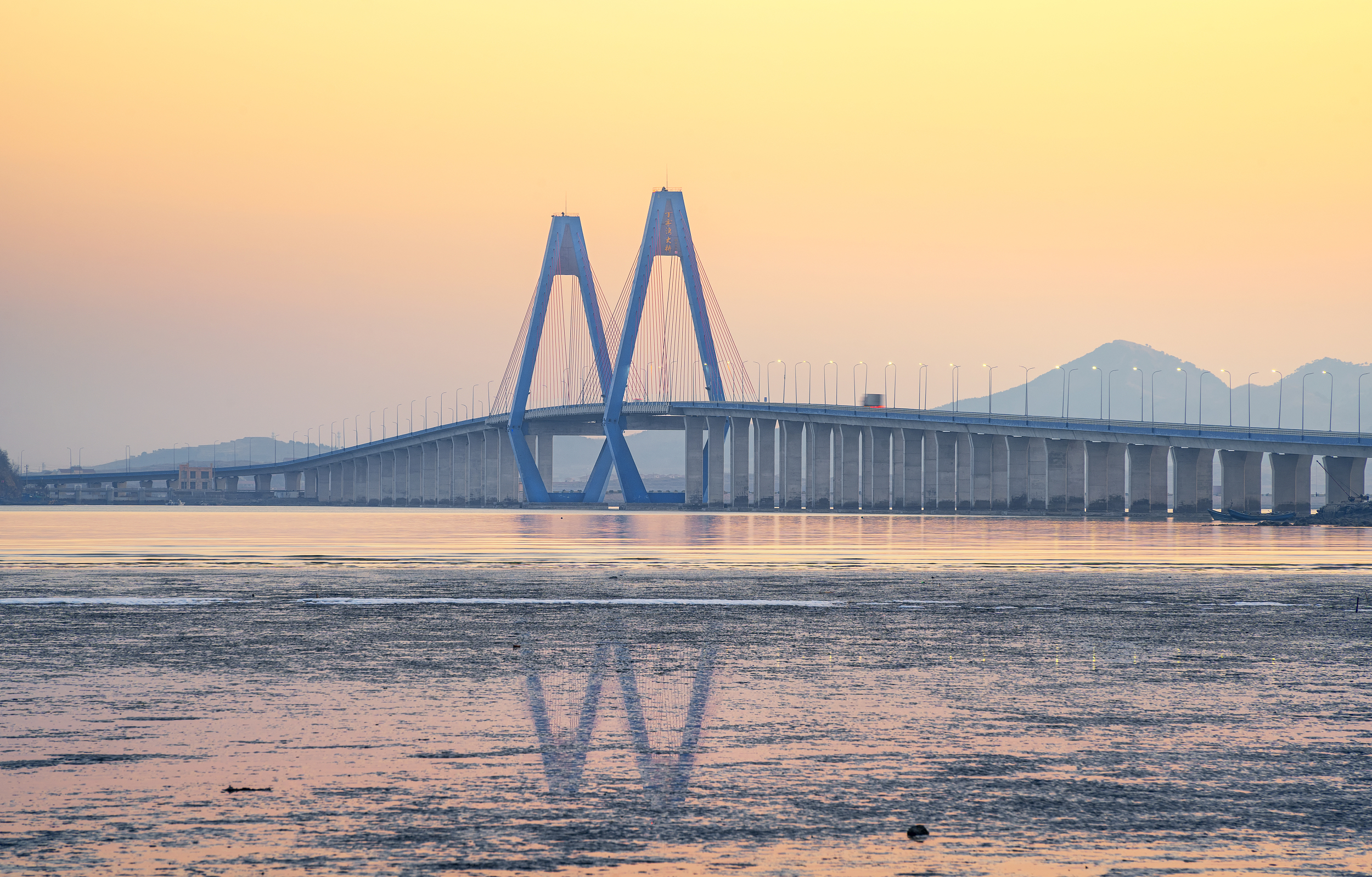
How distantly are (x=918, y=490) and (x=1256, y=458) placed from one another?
1115 inches

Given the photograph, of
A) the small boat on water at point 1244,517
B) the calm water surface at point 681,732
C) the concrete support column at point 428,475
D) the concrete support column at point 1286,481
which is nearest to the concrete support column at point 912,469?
the small boat on water at point 1244,517

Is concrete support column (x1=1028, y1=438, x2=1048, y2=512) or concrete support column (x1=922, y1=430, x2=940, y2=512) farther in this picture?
concrete support column (x1=922, y1=430, x2=940, y2=512)

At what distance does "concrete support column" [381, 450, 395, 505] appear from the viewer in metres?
192

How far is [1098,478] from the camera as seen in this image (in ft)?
354

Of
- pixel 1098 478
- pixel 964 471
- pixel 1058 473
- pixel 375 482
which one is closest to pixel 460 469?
pixel 375 482

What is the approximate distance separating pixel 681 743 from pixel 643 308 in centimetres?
11558

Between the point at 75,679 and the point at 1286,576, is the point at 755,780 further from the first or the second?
the point at 1286,576

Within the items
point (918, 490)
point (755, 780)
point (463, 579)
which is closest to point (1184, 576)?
point (463, 579)

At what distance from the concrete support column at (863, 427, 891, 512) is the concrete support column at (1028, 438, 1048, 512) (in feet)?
45.8

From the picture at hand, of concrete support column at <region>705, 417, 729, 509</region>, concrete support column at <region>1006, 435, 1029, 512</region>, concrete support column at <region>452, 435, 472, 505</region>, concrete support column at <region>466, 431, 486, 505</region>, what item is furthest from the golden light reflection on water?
concrete support column at <region>452, 435, 472, 505</region>

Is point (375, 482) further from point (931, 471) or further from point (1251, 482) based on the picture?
point (1251, 482)

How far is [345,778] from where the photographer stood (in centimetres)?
828

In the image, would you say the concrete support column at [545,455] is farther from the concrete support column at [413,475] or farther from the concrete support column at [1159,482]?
the concrete support column at [1159,482]

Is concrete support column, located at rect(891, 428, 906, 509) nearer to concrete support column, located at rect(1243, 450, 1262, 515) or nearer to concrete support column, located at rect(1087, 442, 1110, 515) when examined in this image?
concrete support column, located at rect(1087, 442, 1110, 515)
